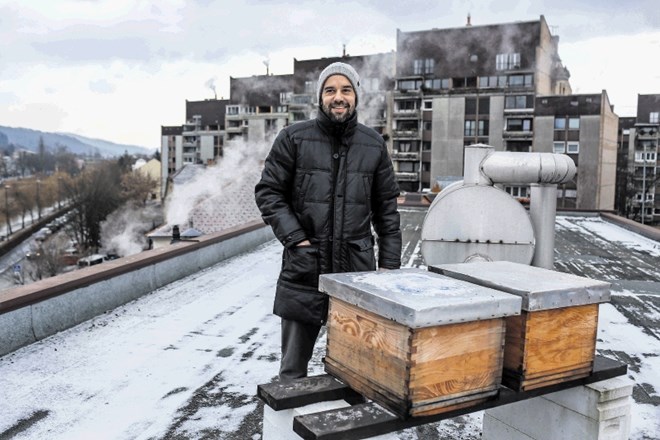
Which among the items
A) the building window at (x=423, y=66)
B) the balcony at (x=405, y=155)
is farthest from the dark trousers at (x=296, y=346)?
the building window at (x=423, y=66)

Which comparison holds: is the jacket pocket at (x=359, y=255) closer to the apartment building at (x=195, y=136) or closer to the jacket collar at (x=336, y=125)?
the jacket collar at (x=336, y=125)

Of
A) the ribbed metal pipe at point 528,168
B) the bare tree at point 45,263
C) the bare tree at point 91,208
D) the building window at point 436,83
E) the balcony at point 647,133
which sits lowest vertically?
the bare tree at point 45,263

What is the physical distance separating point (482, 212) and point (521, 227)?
0.43 meters

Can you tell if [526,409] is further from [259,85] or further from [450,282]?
[259,85]

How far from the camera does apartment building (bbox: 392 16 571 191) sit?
173 feet

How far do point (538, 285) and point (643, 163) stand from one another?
78.5m

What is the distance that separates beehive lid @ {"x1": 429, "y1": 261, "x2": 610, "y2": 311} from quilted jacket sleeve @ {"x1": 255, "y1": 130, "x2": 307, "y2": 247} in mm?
885

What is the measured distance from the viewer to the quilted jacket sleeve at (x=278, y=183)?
3.10 m

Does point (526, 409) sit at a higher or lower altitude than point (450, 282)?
lower

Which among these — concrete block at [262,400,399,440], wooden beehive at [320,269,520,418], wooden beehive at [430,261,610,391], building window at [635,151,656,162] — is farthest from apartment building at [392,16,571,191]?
concrete block at [262,400,399,440]

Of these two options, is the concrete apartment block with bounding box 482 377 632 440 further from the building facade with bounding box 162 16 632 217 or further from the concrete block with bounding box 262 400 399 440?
the building facade with bounding box 162 16 632 217

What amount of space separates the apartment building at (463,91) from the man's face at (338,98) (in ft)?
165

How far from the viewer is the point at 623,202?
67.9 meters

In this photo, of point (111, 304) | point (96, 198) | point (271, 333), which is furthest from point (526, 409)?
point (96, 198)
